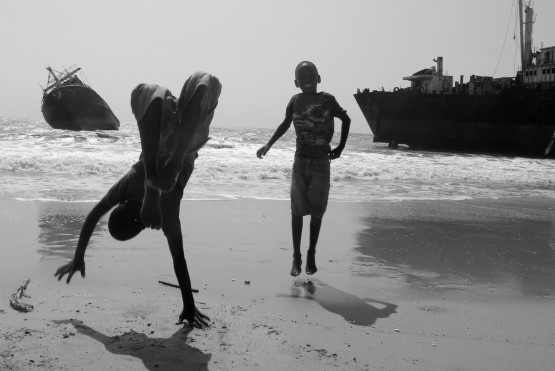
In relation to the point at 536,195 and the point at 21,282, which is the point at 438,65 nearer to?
the point at 536,195

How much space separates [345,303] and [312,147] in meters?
1.17

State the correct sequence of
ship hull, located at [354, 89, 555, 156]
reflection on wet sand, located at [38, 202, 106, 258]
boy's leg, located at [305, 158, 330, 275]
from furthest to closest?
ship hull, located at [354, 89, 555, 156]
reflection on wet sand, located at [38, 202, 106, 258]
boy's leg, located at [305, 158, 330, 275]

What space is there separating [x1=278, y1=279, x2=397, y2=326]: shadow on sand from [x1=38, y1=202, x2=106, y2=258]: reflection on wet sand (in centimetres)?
183

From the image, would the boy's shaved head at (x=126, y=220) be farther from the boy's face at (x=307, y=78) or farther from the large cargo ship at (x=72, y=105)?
the large cargo ship at (x=72, y=105)

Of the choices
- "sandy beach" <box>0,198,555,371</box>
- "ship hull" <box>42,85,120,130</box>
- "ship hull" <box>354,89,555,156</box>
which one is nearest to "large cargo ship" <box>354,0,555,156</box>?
"ship hull" <box>354,89,555,156</box>

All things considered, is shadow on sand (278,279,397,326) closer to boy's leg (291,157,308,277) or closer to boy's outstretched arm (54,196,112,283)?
boy's leg (291,157,308,277)

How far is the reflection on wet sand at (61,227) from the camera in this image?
14.8 feet

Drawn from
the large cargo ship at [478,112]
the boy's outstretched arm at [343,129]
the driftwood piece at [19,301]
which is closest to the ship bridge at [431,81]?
the large cargo ship at [478,112]

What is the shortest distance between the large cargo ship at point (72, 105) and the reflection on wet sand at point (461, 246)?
4164cm

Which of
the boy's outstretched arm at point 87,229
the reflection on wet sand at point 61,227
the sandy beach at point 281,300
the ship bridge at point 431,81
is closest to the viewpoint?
the sandy beach at point 281,300

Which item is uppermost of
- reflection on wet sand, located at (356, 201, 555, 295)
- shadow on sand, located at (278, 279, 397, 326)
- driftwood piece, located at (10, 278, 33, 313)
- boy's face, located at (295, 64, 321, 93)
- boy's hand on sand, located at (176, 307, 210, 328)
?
boy's face, located at (295, 64, 321, 93)

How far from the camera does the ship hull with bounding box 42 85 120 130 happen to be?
148 ft

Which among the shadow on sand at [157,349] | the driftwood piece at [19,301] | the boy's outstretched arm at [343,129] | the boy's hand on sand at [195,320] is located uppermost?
the boy's outstretched arm at [343,129]

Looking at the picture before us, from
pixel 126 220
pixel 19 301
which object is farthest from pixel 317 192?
pixel 19 301
